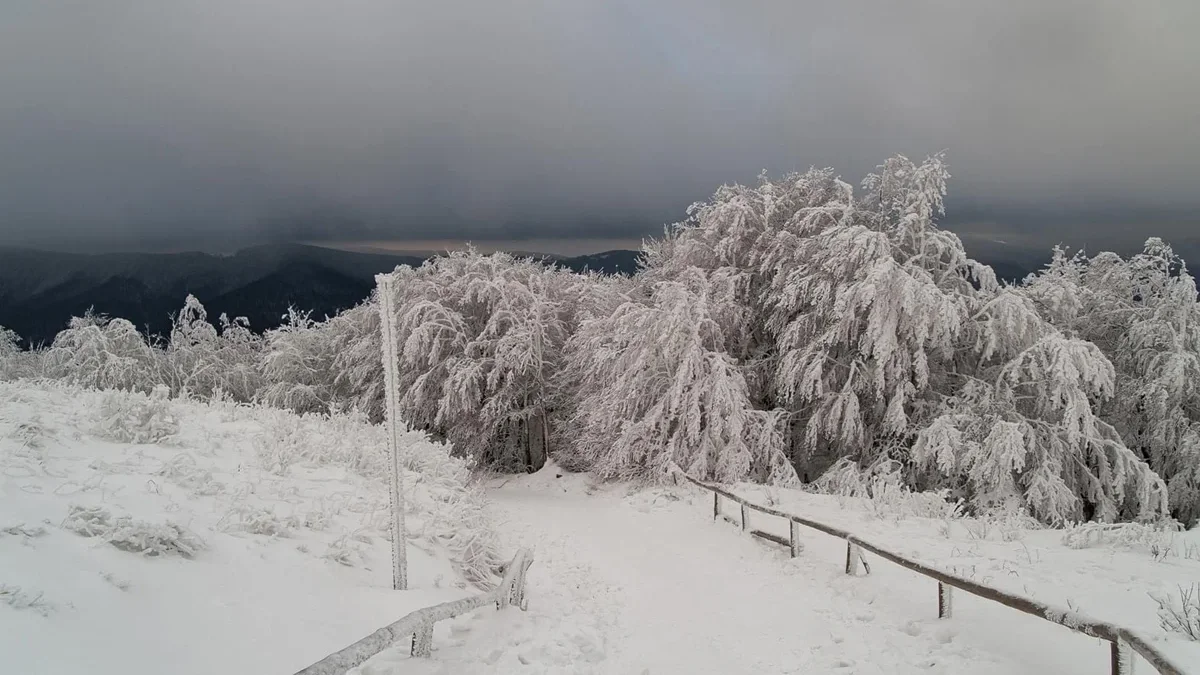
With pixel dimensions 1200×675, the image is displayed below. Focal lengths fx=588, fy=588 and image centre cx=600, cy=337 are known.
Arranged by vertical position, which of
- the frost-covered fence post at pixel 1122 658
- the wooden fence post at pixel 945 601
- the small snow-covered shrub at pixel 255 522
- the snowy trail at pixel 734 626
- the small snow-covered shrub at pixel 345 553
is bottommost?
the snowy trail at pixel 734 626

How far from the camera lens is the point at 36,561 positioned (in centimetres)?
374

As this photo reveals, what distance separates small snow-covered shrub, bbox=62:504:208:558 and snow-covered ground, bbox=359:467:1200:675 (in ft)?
6.04

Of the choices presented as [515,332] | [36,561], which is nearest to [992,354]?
[515,332]

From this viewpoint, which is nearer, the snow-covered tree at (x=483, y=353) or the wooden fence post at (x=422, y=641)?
the wooden fence post at (x=422, y=641)

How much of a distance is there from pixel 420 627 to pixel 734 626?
3.73 metres

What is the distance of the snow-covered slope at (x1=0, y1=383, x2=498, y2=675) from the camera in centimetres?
343

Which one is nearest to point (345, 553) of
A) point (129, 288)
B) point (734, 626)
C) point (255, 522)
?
point (255, 522)

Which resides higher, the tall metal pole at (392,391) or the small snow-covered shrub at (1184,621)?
the tall metal pole at (392,391)

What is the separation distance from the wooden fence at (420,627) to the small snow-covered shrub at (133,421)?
15.7 feet

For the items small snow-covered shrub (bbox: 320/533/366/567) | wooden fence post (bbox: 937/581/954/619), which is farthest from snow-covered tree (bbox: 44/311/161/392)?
wooden fence post (bbox: 937/581/954/619)

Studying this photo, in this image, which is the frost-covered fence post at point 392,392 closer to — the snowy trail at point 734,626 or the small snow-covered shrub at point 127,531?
the snowy trail at point 734,626

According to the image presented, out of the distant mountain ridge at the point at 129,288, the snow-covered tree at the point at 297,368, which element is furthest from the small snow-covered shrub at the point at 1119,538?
the distant mountain ridge at the point at 129,288

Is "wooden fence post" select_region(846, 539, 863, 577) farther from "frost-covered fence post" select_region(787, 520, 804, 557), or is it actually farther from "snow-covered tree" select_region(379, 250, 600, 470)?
"snow-covered tree" select_region(379, 250, 600, 470)

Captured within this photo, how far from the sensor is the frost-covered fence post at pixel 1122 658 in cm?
368
